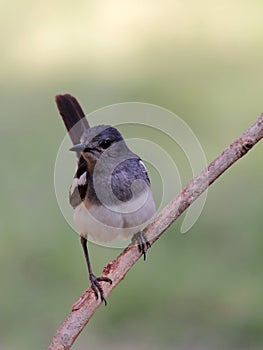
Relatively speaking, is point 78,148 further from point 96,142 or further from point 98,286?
point 98,286

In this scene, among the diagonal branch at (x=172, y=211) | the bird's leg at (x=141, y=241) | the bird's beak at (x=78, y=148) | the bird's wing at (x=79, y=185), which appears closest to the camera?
the diagonal branch at (x=172, y=211)

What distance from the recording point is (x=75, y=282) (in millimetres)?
5977

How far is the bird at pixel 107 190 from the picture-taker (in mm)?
3641

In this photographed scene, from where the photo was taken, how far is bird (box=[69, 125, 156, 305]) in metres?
3.64

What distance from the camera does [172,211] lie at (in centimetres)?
293

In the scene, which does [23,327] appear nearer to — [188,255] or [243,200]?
[188,255]

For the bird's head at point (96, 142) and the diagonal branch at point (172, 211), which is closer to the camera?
the diagonal branch at point (172, 211)

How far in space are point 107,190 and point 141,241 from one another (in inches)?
19.6

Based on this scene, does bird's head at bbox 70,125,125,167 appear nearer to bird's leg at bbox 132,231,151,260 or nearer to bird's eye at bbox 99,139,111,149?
bird's eye at bbox 99,139,111,149

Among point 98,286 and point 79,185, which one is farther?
point 79,185

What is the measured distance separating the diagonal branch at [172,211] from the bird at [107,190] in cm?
63

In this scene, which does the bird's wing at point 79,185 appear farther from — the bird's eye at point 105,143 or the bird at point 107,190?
the bird's eye at point 105,143

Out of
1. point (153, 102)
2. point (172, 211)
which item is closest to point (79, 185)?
point (172, 211)

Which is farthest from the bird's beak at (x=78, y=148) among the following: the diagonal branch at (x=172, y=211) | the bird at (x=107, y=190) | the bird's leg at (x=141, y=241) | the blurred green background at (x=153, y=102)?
the blurred green background at (x=153, y=102)
